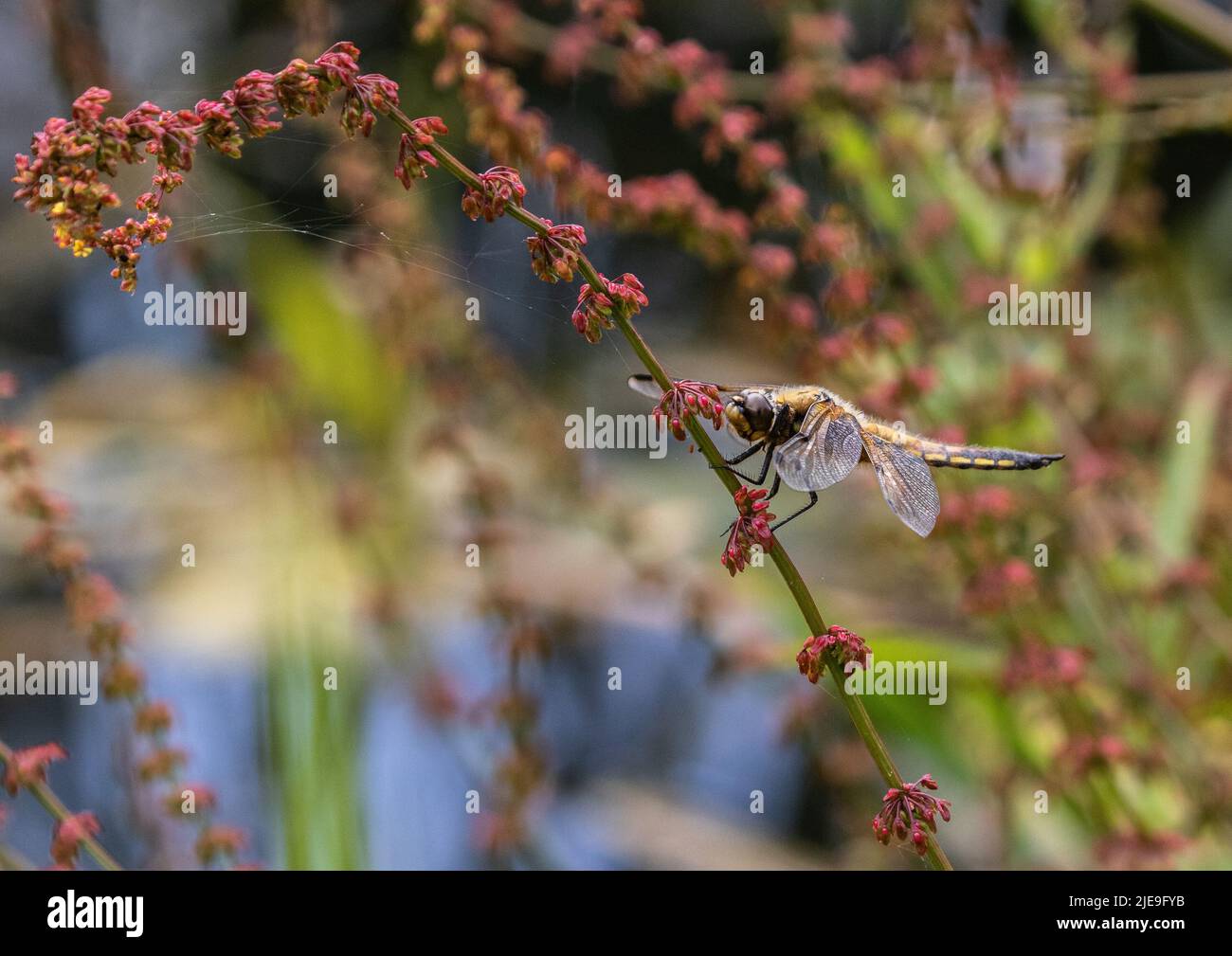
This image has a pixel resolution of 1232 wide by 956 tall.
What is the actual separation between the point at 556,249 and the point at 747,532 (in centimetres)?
18

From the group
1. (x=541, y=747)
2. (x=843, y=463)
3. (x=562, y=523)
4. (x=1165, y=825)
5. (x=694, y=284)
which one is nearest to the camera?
(x=843, y=463)

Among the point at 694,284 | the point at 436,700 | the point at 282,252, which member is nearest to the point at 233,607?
the point at 282,252

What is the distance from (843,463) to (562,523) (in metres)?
1.15

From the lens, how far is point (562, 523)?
200cm

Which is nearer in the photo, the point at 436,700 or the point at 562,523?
the point at 436,700

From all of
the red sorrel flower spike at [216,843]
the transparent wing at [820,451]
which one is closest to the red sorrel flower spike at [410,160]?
the transparent wing at [820,451]

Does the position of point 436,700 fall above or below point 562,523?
below

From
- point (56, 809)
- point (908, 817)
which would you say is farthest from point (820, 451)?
point (56, 809)

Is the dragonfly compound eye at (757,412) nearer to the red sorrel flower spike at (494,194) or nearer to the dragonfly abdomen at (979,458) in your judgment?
the dragonfly abdomen at (979,458)

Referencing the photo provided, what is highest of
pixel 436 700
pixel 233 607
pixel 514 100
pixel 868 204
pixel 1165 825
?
pixel 868 204

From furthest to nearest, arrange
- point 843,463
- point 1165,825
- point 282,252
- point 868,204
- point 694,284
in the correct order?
point 694,284 → point 282,252 → point 868,204 → point 1165,825 → point 843,463

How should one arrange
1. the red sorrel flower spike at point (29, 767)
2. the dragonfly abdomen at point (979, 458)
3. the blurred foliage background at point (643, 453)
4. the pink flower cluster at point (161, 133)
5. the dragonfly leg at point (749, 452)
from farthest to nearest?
the blurred foliage background at point (643, 453)
the dragonfly abdomen at point (979, 458)
the dragonfly leg at point (749, 452)
the red sorrel flower spike at point (29, 767)
the pink flower cluster at point (161, 133)

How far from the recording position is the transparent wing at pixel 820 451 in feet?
2.85
